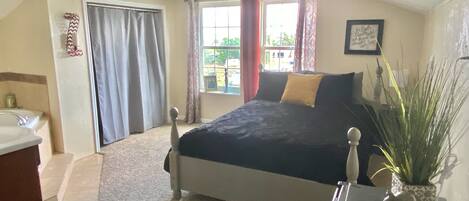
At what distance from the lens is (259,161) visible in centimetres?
223

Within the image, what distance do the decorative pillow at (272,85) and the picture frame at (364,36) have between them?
90cm

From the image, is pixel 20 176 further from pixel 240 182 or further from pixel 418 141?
pixel 418 141

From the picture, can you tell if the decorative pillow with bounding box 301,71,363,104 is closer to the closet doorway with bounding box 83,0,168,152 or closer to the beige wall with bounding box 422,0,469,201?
the beige wall with bounding box 422,0,469,201

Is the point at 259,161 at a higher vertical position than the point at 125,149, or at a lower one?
higher

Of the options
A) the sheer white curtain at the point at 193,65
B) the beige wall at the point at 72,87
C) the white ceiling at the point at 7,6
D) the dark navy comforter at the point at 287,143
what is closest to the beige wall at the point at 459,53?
the dark navy comforter at the point at 287,143

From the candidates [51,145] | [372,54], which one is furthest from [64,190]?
[372,54]

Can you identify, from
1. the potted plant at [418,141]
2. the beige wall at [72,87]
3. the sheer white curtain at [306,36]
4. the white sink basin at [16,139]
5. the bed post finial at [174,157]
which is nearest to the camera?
the potted plant at [418,141]

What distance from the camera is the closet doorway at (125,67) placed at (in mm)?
3676

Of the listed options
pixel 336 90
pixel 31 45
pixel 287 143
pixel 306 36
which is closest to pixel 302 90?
pixel 336 90

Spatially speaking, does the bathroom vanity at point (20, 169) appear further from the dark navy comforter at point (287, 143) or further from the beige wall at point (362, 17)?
the beige wall at point (362, 17)

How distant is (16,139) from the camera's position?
1.58m

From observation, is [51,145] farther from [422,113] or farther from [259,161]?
Answer: [422,113]

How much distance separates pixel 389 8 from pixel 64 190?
3868 millimetres

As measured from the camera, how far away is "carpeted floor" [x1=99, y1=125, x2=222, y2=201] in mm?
2701
